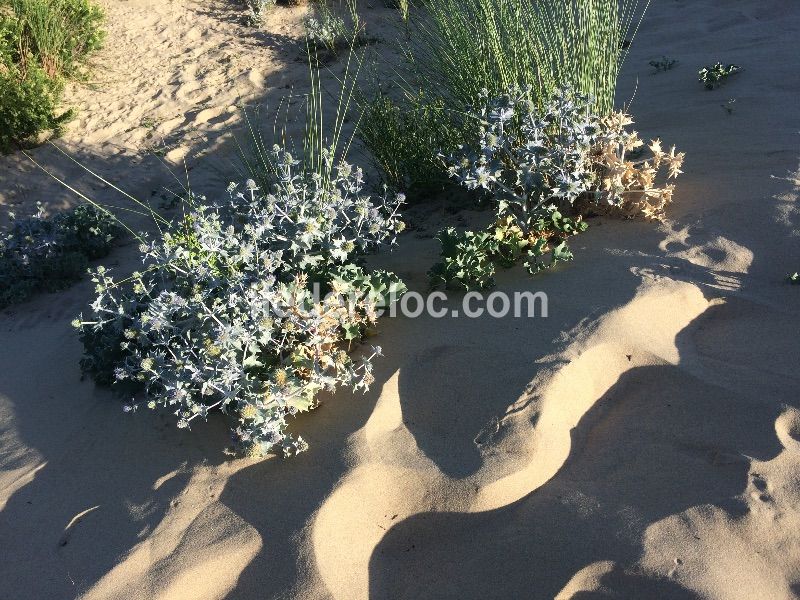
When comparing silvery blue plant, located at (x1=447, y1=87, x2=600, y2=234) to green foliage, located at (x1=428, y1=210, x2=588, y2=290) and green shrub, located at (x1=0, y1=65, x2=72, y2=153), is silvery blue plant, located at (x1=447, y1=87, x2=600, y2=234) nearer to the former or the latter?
green foliage, located at (x1=428, y1=210, x2=588, y2=290)

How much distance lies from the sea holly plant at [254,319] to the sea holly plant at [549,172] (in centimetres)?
54

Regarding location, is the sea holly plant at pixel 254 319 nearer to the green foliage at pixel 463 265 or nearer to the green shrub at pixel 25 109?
the green foliage at pixel 463 265

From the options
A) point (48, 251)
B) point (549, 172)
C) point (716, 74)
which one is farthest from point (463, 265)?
point (716, 74)

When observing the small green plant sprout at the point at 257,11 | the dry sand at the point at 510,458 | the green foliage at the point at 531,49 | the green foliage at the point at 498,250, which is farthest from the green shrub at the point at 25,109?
the green foliage at the point at 498,250

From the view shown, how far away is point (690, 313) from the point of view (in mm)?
2902

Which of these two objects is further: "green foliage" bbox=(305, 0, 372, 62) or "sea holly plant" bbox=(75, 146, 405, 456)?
"green foliage" bbox=(305, 0, 372, 62)

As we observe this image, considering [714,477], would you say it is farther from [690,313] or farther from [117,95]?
[117,95]

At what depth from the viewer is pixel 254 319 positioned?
2592 millimetres

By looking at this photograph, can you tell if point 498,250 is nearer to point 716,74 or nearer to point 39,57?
point 716,74

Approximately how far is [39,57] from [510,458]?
6.21 metres

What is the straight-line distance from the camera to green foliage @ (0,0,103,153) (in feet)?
19.4

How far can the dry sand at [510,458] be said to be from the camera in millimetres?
2137

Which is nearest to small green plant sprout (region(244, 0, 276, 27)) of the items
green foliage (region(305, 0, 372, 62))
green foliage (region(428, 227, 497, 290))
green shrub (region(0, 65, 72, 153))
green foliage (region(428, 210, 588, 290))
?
green foliage (region(305, 0, 372, 62))

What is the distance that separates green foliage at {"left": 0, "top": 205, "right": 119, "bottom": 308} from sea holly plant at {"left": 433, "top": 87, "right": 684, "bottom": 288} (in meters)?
2.38
